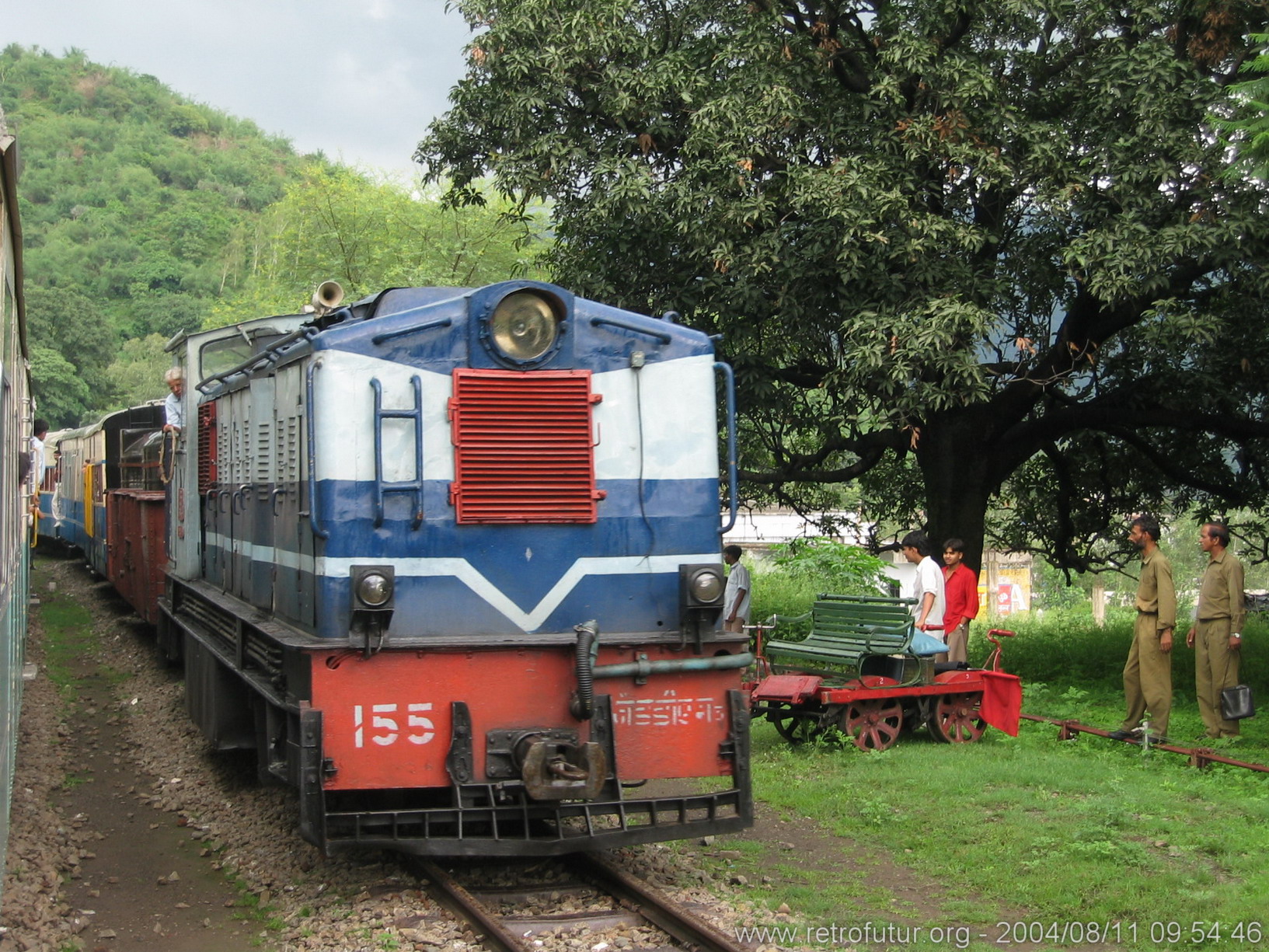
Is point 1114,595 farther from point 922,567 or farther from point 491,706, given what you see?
point 491,706

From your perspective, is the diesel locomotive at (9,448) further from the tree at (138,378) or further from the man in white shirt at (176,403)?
the tree at (138,378)

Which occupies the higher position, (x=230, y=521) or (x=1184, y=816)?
(x=230, y=521)

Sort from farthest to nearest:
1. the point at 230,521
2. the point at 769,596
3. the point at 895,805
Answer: the point at 769,596 < the point at 230,521 < the point at 895,805

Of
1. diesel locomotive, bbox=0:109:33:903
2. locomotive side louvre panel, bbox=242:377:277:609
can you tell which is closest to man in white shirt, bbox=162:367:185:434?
locomotive side louvre panel, bbox=242:377:277:609

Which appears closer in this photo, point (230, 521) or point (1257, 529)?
point (230, 521)

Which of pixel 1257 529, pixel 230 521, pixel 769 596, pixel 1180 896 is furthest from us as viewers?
pixel 769 596

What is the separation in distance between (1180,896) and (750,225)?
8091 millimetres

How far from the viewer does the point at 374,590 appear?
5785 mm

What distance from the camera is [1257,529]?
17.1 metres

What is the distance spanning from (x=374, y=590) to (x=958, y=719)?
216 inches

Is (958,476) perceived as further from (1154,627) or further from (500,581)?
(500,581)

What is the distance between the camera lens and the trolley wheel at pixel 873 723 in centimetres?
923

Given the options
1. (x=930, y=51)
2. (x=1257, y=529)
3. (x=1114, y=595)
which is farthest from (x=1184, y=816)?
(x=1114, y=595)

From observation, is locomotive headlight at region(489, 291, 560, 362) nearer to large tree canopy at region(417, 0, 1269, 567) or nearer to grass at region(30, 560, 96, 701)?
large tree canopy at region(417, 0, 1269, 567)
